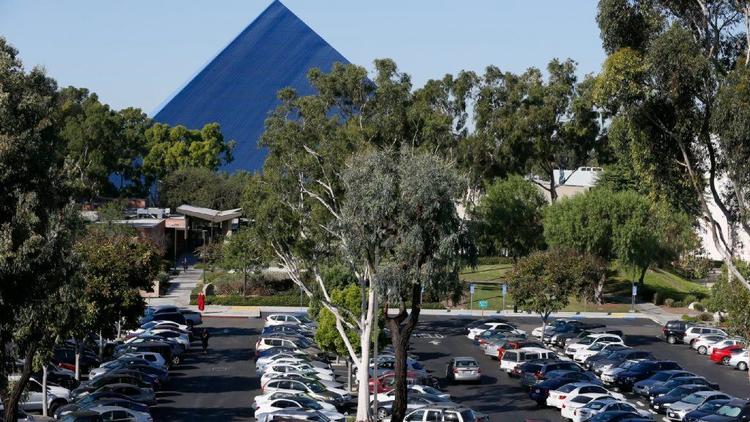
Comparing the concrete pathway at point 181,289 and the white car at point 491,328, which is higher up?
the concrete pathway at point 181,289

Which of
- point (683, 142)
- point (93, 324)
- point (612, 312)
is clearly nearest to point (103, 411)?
point (93, 324)

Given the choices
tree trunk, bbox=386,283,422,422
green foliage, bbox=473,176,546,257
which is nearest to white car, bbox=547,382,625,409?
tree trunk, bbox=386,283,422,422

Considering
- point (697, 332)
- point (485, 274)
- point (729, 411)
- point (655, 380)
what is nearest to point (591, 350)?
point (655, 380)

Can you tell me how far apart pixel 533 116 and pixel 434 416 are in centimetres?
4296

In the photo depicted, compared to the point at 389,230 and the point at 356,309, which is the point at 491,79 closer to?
the point at 356,309

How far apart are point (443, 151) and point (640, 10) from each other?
11.8 metres

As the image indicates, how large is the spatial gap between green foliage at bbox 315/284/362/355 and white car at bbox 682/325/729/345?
21.1 metres

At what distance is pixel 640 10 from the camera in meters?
32.2

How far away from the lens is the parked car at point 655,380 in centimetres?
3945

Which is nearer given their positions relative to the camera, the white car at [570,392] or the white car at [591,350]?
the white car at [570,392]

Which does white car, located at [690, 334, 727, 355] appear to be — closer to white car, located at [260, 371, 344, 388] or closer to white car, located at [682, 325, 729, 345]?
white car, located at [682, 325, 729, 345]

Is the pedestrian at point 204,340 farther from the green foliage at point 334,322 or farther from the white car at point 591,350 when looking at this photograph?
the white car at point 591,350

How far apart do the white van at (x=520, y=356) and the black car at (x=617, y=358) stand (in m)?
1.80

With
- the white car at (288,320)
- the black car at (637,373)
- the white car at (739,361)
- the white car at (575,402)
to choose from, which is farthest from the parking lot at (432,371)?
the black car at (637,373)
